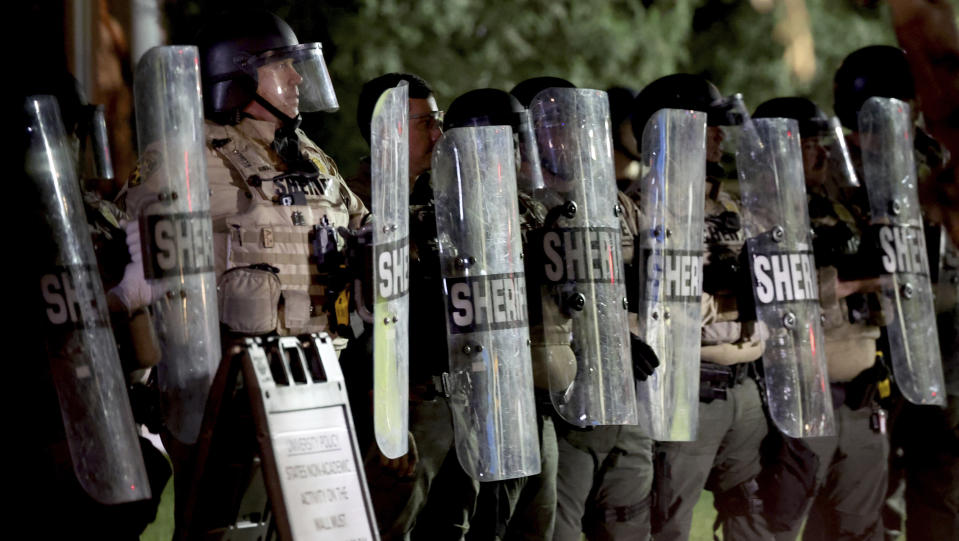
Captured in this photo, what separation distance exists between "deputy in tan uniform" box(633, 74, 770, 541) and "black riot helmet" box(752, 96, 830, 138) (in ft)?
1.66

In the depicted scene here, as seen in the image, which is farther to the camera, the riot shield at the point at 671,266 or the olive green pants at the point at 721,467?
the olive green pants at the point at 721,467

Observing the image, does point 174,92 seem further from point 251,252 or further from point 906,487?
point 906,487

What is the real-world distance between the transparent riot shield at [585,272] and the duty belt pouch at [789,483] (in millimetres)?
1587

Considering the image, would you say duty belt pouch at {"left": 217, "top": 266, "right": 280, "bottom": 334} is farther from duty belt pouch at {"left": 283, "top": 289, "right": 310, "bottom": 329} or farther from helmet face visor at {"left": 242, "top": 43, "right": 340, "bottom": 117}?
→ helmet face visor at {"left": 242, "top": 43, "right": 340, "bottom": 117}

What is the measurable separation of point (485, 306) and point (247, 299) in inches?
29.2

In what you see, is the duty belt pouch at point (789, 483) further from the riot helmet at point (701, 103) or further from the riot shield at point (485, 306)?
the riot shield at point (485, 306)

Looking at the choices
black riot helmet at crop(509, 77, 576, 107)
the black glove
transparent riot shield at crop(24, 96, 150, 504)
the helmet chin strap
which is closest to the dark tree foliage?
black riot helmet at crop(509, 77, 576, 107)

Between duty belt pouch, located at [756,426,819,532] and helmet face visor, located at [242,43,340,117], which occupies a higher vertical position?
helmet face visor, located at [242,43,340,117]

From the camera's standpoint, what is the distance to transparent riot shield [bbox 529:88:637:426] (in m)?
3.85

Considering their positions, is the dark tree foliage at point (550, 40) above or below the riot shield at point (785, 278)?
above

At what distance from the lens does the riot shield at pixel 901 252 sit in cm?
479

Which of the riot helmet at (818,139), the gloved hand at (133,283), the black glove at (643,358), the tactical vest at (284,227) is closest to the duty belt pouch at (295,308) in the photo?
the tactical vest at (284,227)

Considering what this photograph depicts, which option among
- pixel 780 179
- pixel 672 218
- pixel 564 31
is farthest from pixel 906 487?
pixel 564 31

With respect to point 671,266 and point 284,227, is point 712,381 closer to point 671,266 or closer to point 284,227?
point 671,266
